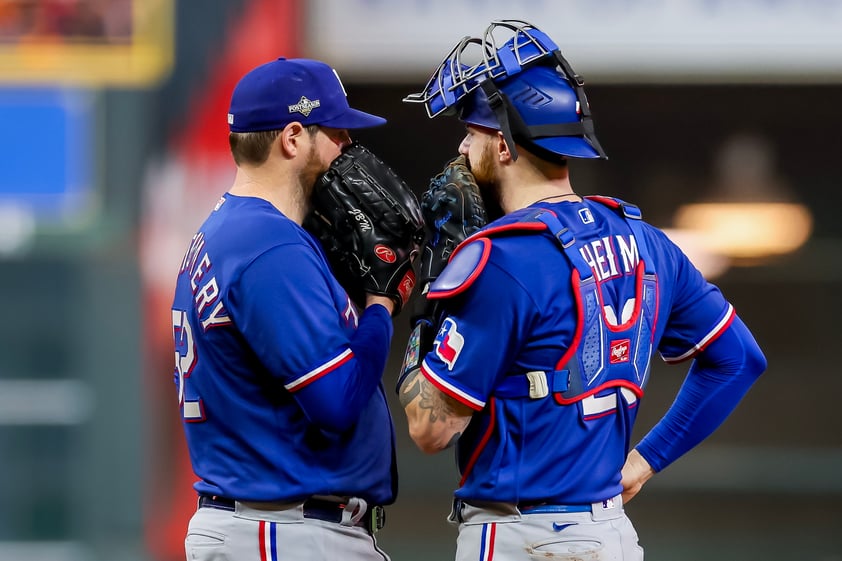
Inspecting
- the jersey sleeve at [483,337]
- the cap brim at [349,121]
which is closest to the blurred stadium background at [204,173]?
the cap brim at [349,121]

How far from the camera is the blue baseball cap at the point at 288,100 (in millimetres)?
2990

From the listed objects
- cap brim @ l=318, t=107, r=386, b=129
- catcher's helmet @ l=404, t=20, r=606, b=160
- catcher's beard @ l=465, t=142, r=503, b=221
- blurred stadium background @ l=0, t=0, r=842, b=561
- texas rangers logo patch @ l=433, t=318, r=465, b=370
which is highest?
catcher's helmet @ l=404, t=20, r=606, b=160

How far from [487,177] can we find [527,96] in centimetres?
22

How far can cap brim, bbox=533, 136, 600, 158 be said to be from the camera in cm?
271

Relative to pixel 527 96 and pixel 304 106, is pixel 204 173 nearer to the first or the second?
pixel 304 106

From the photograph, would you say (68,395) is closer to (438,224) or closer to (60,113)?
(60,113)

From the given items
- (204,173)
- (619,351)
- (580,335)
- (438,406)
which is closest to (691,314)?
(619,351)

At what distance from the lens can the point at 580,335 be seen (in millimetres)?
2580

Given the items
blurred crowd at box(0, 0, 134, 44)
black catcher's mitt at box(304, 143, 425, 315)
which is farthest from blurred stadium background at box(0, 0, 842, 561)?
black catcher's mitt at box(304, 143, 425, 315)

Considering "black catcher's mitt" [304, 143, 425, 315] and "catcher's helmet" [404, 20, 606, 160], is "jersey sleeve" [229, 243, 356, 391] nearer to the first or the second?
"black catcher's mitt" [304, 143, 425, 315]

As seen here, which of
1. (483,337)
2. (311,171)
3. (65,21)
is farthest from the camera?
(65,21)

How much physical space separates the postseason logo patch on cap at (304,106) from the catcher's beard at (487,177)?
16.7 inches

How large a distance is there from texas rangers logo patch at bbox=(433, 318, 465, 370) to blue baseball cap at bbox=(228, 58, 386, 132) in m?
0.68

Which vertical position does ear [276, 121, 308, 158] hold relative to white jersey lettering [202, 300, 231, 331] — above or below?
above
